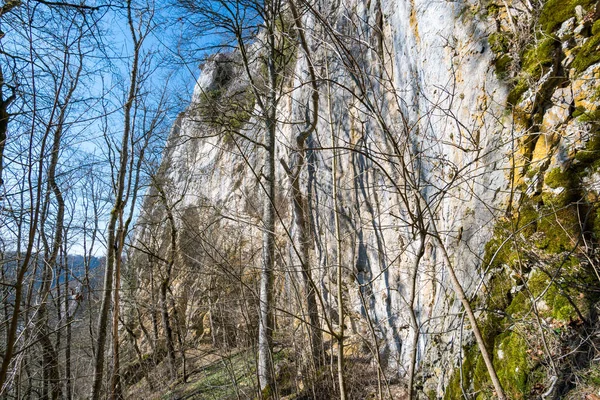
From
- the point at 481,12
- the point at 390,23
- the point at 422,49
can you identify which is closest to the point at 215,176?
the point at 390,23

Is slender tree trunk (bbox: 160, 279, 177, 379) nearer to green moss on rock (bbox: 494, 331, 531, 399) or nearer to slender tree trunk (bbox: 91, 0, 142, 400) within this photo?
slender tree trunk (bbox: 91, 0, 142, 400)

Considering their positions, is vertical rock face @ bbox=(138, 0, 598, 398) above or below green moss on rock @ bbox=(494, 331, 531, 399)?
above

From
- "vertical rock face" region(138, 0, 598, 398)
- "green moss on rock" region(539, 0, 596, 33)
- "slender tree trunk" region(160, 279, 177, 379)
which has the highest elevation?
→ "green moss on rock" region(539, 0, 596, 33)

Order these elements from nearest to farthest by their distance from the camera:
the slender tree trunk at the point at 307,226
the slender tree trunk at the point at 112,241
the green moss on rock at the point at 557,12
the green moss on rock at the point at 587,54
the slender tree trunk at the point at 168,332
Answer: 1. the slender tree trunk at the point at 307,226
2. the green moss on rock at the point at 587,54
3. the green moss on rock at the point at 557,12
4. the slender tree trunk at the point at 112,241
5. the slender tree trunk at the point at 168,332

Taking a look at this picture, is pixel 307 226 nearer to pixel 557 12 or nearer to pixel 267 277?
pixel 267 277

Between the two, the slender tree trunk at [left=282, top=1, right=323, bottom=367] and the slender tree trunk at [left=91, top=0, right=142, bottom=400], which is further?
the slender tree trunk at [left=91, top=0, right=142, bottom=400]

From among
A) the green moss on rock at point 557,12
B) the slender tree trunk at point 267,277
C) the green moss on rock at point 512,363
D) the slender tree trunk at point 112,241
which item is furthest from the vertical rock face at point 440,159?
the slender tree trunk at point 112,241

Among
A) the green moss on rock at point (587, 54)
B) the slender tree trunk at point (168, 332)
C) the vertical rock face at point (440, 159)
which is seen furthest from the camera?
the slender tree trunk at point (168, 332)

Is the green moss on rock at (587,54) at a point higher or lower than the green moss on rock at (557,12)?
lower

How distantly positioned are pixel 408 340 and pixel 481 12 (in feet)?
12.9

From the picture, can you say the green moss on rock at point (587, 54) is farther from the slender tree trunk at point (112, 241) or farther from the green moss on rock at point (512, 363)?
the slender tree trunk at point (112, 241)

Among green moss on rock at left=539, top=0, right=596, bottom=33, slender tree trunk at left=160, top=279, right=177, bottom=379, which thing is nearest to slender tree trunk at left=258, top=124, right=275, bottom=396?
green moss on rock at left=539, top=0, right=596, bottom=33

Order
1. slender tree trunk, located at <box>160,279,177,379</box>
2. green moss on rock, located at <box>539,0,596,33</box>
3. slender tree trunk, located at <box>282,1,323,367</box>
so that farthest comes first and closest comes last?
slender tree trunk, located at <box>160,279,177,379</box> < green moss on rock, located at <box>539,0,596,33</box> < slender tree trunk, located at <box>282,1,323,367</box>

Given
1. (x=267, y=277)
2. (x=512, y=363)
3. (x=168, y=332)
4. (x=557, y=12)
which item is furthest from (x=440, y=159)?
(x=168, y=332)
